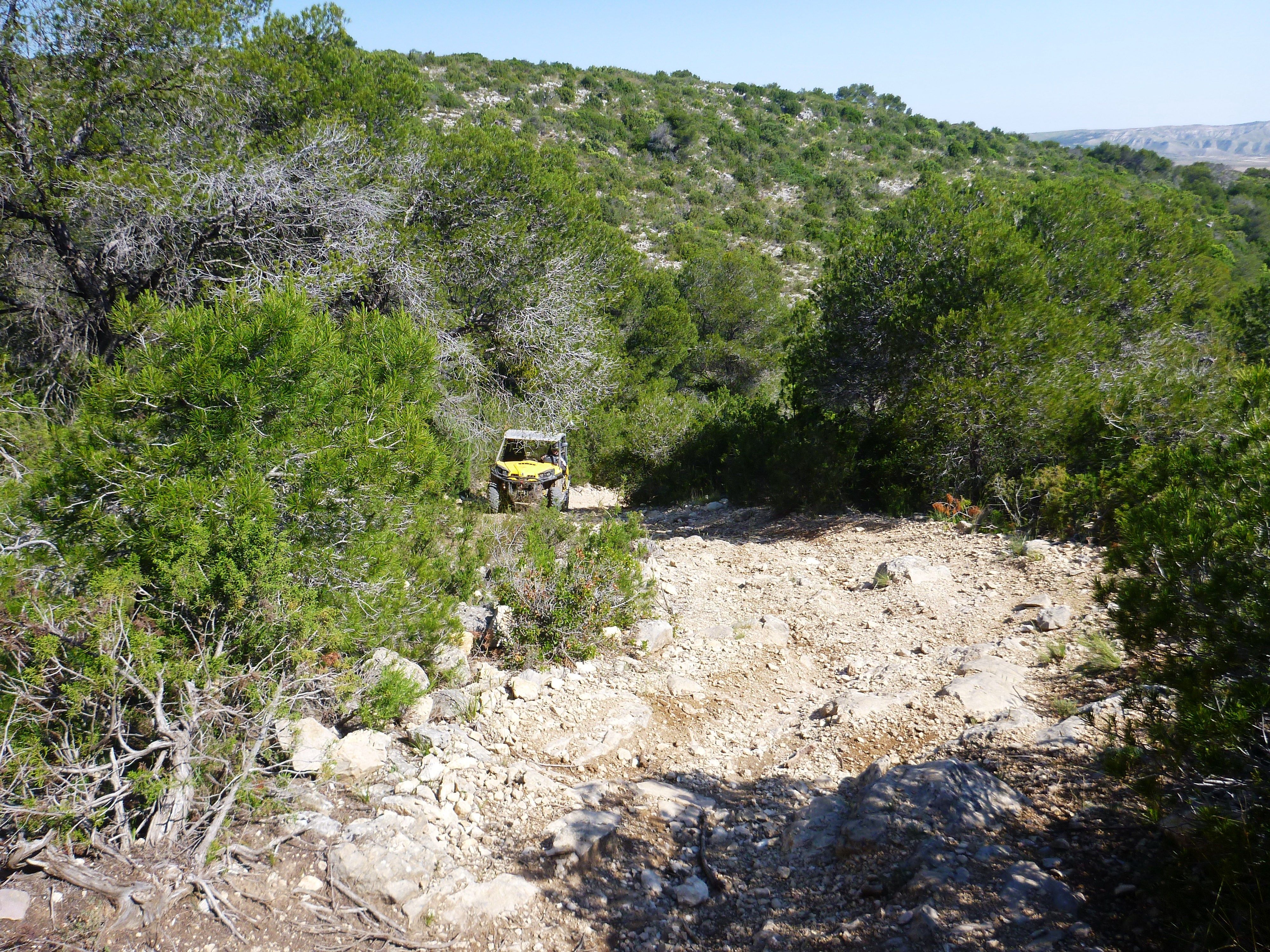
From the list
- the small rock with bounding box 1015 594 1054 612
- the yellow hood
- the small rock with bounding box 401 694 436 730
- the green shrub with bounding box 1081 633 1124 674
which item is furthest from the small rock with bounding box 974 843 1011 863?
the yellow hood

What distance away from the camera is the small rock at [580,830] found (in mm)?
3387

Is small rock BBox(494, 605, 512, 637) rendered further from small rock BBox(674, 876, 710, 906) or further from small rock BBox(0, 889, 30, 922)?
small rock BBox(0, 889, 30, 922)

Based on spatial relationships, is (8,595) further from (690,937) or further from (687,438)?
(687,438)

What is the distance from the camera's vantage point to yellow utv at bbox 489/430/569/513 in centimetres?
1130

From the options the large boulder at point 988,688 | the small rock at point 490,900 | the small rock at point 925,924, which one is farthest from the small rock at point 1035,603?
the small rock at point 490,900

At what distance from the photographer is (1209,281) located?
42.7ft

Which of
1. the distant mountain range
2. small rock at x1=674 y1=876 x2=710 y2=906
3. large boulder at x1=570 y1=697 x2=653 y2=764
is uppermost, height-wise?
the distant mountain range

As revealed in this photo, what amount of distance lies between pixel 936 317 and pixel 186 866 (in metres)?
9.37

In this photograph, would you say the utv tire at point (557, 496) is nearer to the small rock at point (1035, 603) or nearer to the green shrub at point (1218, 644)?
the small rock at point (1035, 603)

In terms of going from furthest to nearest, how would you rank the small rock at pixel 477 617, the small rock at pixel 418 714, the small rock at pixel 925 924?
the small rock at pixel 477 617 → the small rock at pixel 418 714 → the small rock at pixel 925 924

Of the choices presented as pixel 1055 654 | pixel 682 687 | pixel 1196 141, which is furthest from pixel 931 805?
pixel 1196 141

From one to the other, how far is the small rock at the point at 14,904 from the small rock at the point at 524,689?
2806 mm

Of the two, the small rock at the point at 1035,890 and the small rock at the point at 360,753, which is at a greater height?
the small rock at the point at 1035,890

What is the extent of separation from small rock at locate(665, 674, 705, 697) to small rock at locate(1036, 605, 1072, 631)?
107 inches
